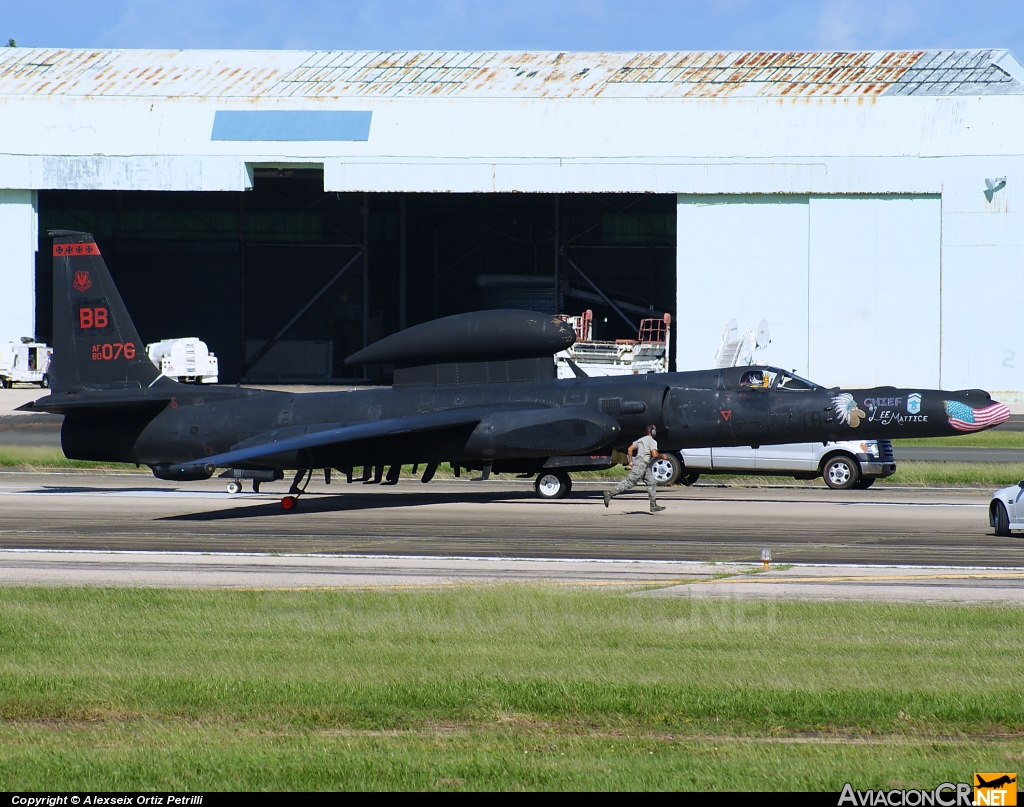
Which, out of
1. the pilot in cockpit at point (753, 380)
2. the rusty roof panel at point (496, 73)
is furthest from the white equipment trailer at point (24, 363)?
the pilot in cockpit at point (753, 380)

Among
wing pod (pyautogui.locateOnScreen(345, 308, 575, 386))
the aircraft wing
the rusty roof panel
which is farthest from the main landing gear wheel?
the rusty roof panel

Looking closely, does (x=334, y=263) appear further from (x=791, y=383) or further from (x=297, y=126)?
(x=791, y=383)

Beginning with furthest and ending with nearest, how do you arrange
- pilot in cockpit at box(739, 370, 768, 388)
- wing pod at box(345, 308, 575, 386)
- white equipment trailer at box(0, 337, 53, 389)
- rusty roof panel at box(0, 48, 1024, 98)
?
1. white equipment trailer at box(0, 337, 53, 389)
2. rusty roof panel at box(0, 48, 1024, 98)
3. wing pod at box(345, 308, 575, 386)
4. pilot in cockpit at box(739, 370, 768, 388)

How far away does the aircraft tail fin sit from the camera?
24078mm

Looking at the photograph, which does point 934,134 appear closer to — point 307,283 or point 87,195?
Result: point 307,283

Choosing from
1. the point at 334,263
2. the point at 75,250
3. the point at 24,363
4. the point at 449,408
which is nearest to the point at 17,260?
the point at 24,363

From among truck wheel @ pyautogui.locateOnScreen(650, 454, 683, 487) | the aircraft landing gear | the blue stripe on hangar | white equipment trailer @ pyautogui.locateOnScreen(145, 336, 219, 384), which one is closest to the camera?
the aircraft landing gear

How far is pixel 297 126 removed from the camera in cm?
5291

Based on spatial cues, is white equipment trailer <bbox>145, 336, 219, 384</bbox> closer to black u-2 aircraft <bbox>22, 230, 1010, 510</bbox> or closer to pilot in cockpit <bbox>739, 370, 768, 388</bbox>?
black u-2 aircraft <bbox>22, 230, 1010, 510</bbox>

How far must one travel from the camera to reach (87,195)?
66938 millimetres

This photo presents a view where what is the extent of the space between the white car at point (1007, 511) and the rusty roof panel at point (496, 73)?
37.1 metres

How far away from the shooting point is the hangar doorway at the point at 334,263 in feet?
226

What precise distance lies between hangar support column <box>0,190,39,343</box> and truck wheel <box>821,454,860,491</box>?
40.8m

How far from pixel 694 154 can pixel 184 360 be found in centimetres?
2976
